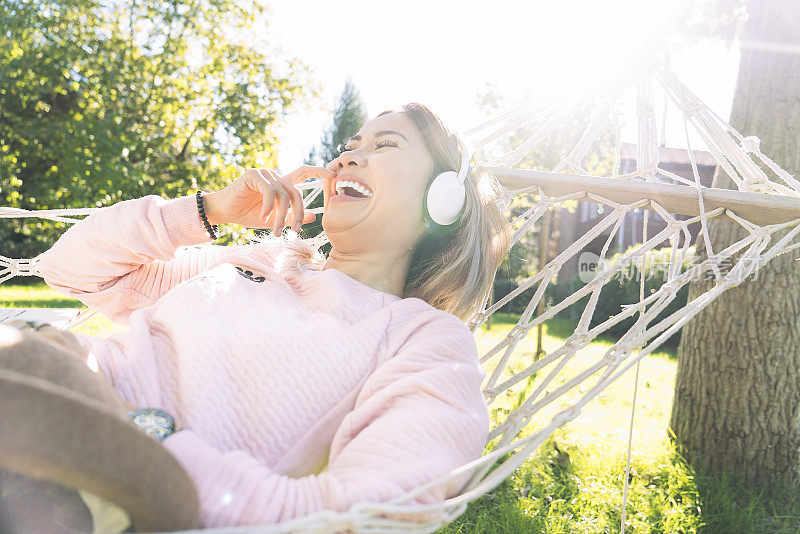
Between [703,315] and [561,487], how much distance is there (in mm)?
952

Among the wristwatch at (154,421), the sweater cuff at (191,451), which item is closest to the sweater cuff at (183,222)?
the wristwatch at (154,421)

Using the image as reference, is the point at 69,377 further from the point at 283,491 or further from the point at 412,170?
the point at 412,170

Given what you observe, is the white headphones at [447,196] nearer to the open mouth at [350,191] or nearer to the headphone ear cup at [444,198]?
the headphone ear cup at [444,198]

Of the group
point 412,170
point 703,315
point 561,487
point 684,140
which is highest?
point 684,140

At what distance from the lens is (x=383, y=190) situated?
4.73 feet

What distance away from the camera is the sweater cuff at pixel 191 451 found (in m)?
0.83

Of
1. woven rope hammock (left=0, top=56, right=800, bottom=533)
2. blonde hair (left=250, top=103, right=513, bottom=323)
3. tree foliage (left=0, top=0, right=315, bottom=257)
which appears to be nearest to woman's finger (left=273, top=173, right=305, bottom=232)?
blonde hair (left=250, top=103, right=513, bottom=323)

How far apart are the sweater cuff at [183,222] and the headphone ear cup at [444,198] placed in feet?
1.79

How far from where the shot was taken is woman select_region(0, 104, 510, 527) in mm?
877

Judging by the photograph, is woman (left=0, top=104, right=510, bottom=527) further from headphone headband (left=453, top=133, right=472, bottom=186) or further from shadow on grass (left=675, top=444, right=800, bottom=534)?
shadow on grass (left=675, top=444, right=800, bottom=534)

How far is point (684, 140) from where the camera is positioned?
1.82 metres

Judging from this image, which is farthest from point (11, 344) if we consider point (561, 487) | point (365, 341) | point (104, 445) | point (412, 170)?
point (561, 487)

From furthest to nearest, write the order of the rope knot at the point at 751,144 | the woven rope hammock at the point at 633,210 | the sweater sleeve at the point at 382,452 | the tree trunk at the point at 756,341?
the tree trunk at the point at 756,341
the rope knot at the point at 751,144
the woven rope hammock at the point at 633,210
the sweater sleeve at the point at 382,452

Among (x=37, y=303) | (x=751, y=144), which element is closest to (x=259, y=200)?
(x=751, y=144)
